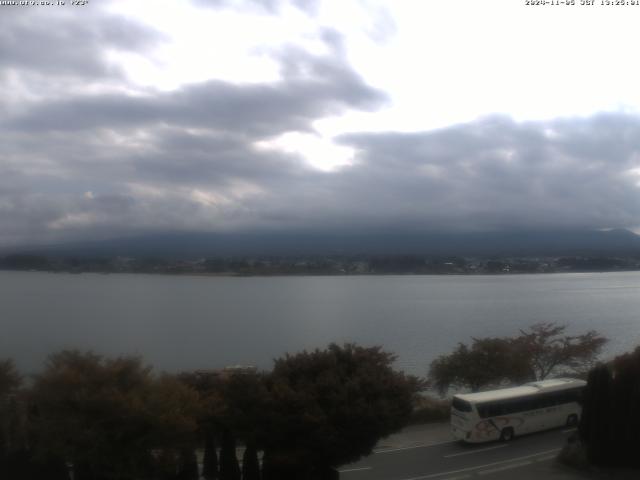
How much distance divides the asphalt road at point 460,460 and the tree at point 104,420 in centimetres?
523

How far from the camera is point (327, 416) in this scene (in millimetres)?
12414

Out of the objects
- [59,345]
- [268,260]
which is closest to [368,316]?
[59,345]

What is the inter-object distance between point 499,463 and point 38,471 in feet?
34.7

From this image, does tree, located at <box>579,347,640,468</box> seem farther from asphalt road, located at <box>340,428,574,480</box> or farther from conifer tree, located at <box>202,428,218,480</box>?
conifer tree, located at <box>202,428,218,480</box>

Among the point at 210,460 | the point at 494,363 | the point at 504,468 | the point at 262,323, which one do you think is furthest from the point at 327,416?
the point at 262,323

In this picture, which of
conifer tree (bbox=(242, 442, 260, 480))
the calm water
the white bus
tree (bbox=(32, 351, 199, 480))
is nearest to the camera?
tree (bbox=(32, 351, 199, 480))

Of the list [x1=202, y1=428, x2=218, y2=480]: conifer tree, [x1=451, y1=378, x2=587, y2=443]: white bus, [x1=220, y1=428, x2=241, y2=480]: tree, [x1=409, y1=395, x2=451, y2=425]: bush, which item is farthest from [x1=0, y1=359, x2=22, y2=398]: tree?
[x1=451, y1=378, x2=587, y2=443]: white bus

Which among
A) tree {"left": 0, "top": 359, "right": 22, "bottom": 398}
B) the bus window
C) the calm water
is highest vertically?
tree {"left": 0, "top": 359, "right": 22, "bottom": 398}

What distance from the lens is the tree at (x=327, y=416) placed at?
40.5 ft

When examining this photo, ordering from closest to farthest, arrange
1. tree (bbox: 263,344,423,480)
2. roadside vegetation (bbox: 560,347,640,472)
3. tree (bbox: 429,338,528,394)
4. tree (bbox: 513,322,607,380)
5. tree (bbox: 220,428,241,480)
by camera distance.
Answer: tree (bbox: 263,344,423,480)
tree (bbox: 220,428,241,480)
roadside vegetation (bbox: 560,347,640,472)
tree (bbox: 429,338,528,394)
tree (bbox: 513,322,607,380)

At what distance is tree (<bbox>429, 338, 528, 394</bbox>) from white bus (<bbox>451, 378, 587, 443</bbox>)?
15.2ft

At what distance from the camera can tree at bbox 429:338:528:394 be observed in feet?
78.7

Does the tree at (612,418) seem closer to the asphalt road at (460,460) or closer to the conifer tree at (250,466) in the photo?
the asphalt road at (460,460)

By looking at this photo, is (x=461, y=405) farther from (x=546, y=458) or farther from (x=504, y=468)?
(x=504, y=468)
